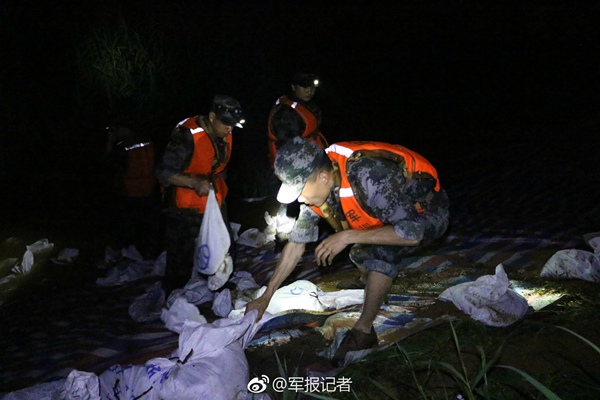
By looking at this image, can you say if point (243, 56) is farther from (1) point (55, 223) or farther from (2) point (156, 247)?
(2) point (156, 247)

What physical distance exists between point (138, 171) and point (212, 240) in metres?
2.02

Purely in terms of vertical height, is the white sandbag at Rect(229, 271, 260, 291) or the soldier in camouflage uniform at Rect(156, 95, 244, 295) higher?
the soldier in camouflage uniform at Rect(156, 95, 244, 295)

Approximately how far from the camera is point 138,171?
5816 mm

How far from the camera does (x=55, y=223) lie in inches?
288

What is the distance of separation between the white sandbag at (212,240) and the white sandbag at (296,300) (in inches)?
22.6

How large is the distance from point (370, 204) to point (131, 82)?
22.5 feet

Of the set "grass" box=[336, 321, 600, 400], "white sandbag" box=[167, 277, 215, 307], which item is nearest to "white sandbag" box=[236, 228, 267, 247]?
"white sandbag" box=[167, 277, 215, 307]

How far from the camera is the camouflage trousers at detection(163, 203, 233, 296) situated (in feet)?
14.7

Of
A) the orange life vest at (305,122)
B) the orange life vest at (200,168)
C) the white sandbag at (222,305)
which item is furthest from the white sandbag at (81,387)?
the orange life vest at (305,122)

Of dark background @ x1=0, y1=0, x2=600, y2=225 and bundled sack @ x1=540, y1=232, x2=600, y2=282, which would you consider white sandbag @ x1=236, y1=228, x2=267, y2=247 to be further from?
bundled sack @ x1=540, y1=232, x2=600, y2=282

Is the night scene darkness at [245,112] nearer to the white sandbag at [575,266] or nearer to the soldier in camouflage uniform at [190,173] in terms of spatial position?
the white sandbag at [575,266]

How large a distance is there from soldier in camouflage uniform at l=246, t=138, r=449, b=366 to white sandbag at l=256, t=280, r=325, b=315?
0.51m

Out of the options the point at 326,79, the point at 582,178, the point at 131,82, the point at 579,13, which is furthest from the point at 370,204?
the point at 579,13

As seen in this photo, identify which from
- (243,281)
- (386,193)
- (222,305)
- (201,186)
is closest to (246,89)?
(243,281)
